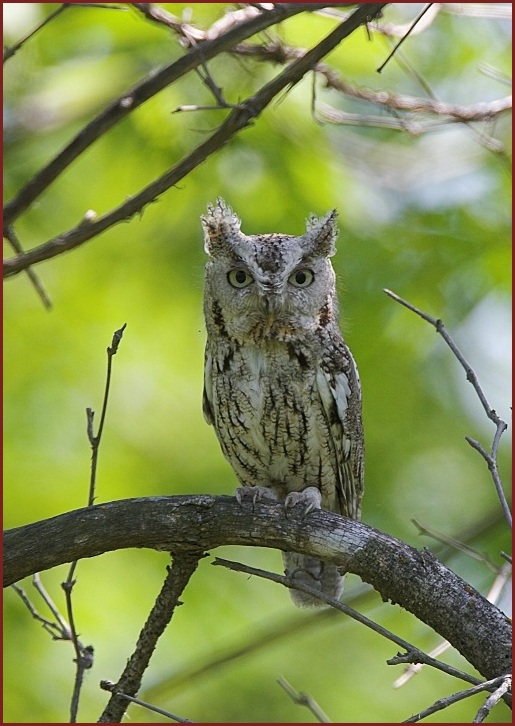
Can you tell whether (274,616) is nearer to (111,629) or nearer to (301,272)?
(111,629)

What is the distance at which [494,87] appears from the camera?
5.46 m

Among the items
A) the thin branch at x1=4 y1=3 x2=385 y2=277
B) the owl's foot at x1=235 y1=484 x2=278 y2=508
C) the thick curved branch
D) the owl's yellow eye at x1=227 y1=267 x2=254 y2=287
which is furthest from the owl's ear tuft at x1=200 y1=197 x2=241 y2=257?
the thick curved branch

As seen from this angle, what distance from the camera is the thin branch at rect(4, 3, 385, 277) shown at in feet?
9.45

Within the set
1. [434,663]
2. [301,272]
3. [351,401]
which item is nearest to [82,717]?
[351,401]

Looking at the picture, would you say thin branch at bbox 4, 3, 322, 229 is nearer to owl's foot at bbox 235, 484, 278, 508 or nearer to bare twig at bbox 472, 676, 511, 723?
owl's foot at bbox 235, 484, 278, 508

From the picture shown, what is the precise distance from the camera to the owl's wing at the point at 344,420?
3.37 meters

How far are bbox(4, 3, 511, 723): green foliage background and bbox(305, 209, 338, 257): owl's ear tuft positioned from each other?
120cm

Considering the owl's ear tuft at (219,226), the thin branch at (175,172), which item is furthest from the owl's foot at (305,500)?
the thin branch at (175,172)

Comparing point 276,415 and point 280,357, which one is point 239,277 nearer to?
point 280,357

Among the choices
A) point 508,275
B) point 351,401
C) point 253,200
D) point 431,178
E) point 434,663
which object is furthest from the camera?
point 431,178

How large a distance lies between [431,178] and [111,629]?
3.32 meters

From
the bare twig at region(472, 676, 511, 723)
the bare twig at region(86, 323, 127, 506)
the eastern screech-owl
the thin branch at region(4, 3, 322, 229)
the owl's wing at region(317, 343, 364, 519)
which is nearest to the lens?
the bare twig at region(472, 676, 511, 723)

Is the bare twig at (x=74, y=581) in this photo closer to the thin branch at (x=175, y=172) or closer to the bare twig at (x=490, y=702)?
the thin branch at (x=175, y=172)

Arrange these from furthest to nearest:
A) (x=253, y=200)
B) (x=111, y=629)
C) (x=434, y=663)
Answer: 1. (x=253, y=200)
2. (x=111, y=629)
3. (x=434, y=663)
